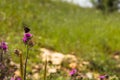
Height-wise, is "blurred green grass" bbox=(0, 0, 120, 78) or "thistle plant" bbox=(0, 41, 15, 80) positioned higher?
"blurred green grass" bbox=(0, 0, 120, 78)

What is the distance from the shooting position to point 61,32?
10.3 m

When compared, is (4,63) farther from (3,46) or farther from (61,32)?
(61,32)

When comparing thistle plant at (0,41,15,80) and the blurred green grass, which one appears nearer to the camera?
thistle plant at (0,41,15,80)

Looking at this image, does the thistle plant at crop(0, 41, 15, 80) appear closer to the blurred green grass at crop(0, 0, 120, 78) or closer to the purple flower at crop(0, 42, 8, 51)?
the purple flower at crop(0, 42, 8, 51)

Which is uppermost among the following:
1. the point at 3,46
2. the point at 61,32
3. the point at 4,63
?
the point at 61,32

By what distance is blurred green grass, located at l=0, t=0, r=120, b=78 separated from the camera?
8469mm

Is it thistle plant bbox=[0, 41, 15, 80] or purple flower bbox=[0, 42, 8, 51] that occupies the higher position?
purple flower bbox=[0, 42, 8, 51]

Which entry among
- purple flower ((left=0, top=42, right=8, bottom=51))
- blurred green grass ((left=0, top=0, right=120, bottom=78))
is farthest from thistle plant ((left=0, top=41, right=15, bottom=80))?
blurred green grass ((left=0, top=0, right=120, bottom=78))

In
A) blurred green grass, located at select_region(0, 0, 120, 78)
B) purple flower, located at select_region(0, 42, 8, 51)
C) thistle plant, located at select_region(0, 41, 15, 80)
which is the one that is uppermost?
blurred green grass, located at select_region(0, 0, 120, 78)

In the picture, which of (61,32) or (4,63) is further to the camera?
(61,32)

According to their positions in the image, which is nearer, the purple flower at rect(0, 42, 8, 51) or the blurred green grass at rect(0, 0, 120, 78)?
the purple flower at rect(0, 42, 8, 51)

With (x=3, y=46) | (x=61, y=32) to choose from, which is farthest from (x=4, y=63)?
(x=61, y=32)

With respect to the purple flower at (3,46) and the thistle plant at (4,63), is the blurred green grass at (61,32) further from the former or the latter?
the purple flower at (3,46)

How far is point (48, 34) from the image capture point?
10.1 meters
